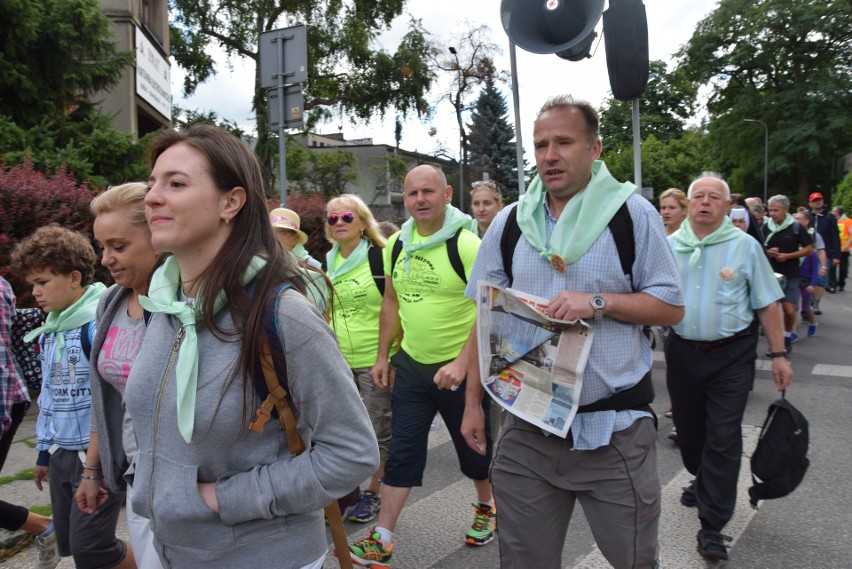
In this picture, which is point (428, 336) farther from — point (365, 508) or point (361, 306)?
point (365, 508)

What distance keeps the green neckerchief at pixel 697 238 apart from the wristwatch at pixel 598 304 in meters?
1.99

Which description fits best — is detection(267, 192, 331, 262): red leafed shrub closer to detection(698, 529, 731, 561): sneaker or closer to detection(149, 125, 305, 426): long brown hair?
detection(698, 529, 731, 561): sneaker

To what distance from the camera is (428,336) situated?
3672mm

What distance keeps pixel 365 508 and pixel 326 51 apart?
21974 mm

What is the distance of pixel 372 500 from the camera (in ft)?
13.7

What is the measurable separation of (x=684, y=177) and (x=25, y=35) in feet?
141

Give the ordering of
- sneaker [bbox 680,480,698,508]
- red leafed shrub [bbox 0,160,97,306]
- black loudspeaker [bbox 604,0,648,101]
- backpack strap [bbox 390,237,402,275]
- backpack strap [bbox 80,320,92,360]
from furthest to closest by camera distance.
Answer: red leafed shrub [bbox 0,160,97,306] → sneaker [bbox 680,480,698,508] → backpack strap [bbox 390,237,402,275] → black loudspeaker [bbox 604,0,648,101] → backpack strap [bbox 80,320,92,360]

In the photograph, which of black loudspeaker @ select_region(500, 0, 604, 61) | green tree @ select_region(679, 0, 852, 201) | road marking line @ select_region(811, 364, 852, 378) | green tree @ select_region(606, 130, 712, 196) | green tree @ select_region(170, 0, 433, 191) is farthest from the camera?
green tree @ select_region(606, 130, 712, 196)

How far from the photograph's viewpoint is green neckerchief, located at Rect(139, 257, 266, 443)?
152cm

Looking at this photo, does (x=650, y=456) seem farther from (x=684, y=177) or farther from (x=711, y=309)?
(x=684, y=177)

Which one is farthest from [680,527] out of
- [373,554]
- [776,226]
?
[776,226]

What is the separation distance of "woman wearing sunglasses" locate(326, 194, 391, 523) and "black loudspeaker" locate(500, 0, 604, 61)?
1.61 m

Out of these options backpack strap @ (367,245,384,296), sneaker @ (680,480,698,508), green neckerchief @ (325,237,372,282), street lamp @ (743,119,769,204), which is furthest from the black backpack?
street lamp @ (743,119,769,204)

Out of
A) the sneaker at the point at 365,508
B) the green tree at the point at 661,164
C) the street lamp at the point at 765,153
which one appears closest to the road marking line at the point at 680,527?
the sneaker at the point at 365,508
